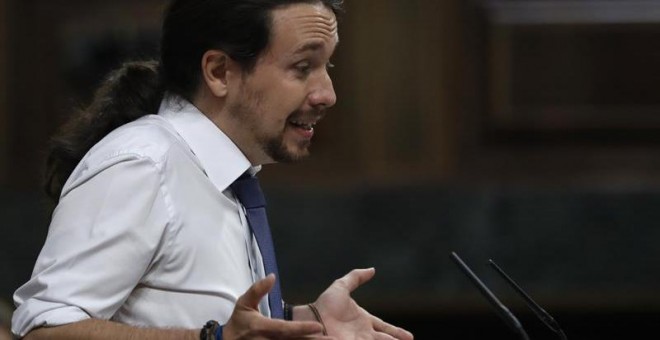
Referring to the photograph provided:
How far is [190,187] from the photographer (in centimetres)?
334

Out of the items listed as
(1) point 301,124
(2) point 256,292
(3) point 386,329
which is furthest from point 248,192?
(2) point 256,292

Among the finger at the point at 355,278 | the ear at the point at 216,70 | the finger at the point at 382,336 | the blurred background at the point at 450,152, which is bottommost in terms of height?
the blurred background at the point at 450,152

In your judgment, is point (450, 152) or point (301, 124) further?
point (450, 152)

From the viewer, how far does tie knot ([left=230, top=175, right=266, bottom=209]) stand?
355 centimetres

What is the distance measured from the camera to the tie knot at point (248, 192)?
3553 millimetres

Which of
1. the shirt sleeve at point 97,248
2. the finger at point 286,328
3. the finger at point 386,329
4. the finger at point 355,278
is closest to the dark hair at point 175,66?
the shirt sleeve at point 97,248

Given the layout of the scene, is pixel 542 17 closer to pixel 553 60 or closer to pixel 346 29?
pixel 553 60

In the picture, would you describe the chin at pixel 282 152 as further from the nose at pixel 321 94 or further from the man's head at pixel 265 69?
the nose at pixel 321 94

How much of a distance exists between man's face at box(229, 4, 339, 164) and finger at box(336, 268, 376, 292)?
0.30 metres

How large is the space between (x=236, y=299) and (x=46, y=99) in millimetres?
4215

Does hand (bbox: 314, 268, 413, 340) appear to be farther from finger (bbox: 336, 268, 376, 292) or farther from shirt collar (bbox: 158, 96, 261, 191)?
shirt collar (bbox: 158, 96, 261, 191)

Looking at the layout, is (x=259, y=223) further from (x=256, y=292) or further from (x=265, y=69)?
(x=256, y=292)

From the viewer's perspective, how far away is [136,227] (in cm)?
318

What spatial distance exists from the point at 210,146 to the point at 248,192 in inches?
6.0
